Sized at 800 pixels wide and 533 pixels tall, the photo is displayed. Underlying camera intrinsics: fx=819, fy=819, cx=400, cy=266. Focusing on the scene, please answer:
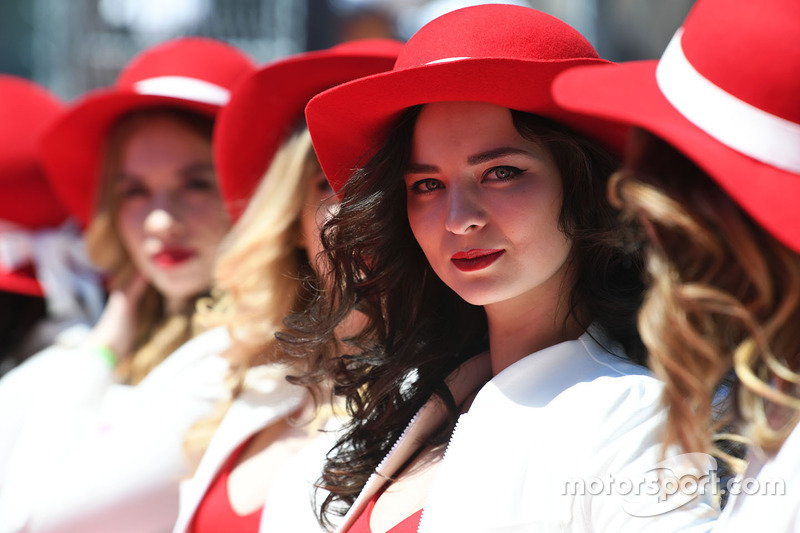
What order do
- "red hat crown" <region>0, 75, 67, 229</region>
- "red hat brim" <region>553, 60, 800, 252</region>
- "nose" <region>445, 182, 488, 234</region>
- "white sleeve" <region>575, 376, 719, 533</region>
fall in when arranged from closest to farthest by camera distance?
"red hat brim" <region>553, 60, 800, 252</region> → "white sleeve" <region>575, 376, 719, 533</region> → "nose" <region>445, 182, 488, 234</region> → "red hat crown" <region>0, 75, 67, 229</region>

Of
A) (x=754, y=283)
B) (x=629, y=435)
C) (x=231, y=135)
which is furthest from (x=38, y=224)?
(x=754, y=283)

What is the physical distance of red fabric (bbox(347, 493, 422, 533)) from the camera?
1590 mm

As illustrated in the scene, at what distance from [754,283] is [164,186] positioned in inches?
94.1

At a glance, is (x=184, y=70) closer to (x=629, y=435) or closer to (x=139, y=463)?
(x=139, y=463)

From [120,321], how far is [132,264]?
28 cm

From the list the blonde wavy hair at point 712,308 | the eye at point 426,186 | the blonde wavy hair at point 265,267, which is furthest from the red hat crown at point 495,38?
the blonde wavy hair at point 265,267

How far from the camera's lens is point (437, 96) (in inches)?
62.3

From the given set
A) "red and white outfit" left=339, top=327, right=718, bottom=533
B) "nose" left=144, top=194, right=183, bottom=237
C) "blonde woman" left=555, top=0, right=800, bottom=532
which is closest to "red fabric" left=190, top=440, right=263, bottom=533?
"red and white outfit" left=339, top=327, right=718, bottom=533

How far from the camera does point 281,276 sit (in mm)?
2582

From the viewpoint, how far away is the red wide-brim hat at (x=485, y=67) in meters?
1.49

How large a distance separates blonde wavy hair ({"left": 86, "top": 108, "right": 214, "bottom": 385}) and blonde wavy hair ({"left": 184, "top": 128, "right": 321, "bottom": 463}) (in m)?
0.53

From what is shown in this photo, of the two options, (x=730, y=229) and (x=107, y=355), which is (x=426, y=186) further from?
(x=107, y=355)

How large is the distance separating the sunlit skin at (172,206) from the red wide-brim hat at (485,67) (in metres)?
1.47

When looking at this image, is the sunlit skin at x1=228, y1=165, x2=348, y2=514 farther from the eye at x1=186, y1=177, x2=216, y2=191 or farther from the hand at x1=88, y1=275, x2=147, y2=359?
the hand at x1=88, y1=275, x2=147, y2=359
